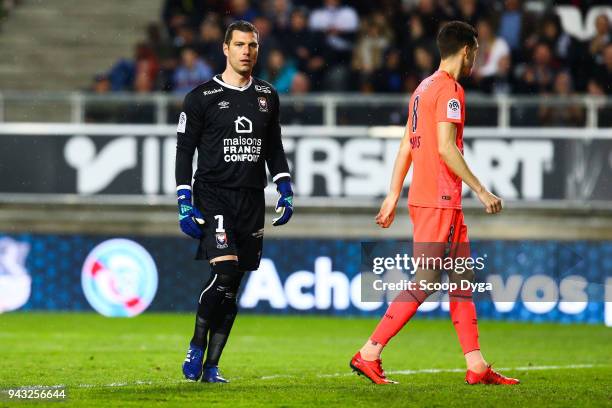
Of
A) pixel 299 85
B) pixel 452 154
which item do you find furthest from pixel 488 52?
pixel 452 154

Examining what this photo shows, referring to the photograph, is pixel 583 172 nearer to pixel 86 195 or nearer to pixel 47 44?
pixel 86 195

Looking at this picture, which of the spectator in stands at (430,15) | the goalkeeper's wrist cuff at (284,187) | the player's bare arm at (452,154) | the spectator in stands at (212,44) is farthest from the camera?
the spectator in stands at (212,44)

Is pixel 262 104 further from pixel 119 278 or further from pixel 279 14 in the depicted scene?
pixel 279 14

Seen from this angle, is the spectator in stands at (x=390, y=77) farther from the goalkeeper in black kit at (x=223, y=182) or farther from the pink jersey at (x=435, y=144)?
the pink jersey at (x=435, y=144)

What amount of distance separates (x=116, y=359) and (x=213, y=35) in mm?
7934

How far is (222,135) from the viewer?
8.34 metres

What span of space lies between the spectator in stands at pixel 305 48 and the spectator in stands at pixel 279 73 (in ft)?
0.62

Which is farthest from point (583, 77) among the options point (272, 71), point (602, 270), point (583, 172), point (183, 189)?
point (183, 189)

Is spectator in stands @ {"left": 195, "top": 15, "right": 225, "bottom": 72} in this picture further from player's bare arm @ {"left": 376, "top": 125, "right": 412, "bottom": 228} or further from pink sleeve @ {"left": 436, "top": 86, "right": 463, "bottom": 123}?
pink sleeve @ {"left": 436, "top": 86, "right": 463, "bottom": 123}

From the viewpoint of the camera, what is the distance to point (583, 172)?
50.1 feet

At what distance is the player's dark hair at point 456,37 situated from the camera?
26.4 ft

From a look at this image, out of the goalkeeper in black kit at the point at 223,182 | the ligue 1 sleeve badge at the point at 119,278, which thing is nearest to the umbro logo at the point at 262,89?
the goalkeeper in black kit at the point at 223,182

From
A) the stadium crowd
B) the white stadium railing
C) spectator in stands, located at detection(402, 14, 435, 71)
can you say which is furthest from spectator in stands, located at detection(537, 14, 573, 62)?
spectator in stands, located at detection(402, 14, 435, 71)

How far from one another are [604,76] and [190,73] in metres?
5.05
